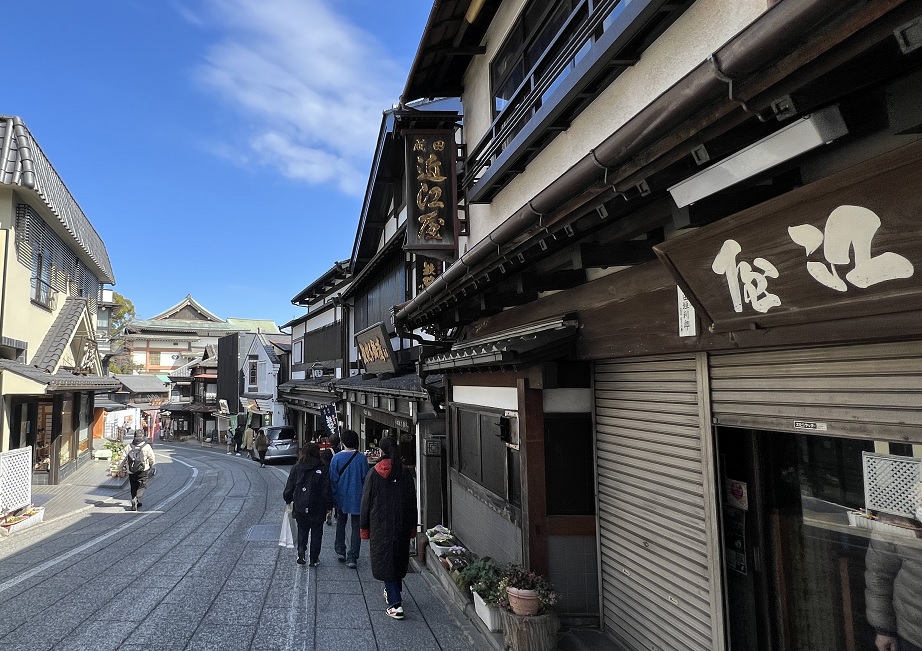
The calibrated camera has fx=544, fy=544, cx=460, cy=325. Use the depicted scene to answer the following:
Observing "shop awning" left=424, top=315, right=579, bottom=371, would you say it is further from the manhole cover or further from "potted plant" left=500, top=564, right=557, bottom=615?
the manhole cover

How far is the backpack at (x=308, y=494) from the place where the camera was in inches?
359

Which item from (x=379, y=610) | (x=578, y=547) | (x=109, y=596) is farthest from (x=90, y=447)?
(x=578, y=547)

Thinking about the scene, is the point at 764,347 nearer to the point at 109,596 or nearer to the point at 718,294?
the point at 718,294

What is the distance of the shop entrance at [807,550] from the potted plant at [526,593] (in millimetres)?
1929

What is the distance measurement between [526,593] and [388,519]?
7.62ft

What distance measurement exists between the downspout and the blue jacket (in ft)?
20.5

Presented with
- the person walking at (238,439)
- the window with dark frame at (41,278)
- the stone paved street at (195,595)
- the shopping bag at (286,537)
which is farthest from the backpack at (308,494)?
the person walking at (238,439)

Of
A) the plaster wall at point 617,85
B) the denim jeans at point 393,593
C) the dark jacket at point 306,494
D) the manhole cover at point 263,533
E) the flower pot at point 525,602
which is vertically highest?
the plaster wall at point 617,85

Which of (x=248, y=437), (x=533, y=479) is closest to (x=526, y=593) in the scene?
(x=533, y=479)

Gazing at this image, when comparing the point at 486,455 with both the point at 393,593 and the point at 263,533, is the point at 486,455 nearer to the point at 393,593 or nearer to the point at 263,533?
the point at 393,593

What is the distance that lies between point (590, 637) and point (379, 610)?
2.94 metres

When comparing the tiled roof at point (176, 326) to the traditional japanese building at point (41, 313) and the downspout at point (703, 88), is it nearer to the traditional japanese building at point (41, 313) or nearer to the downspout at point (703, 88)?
the traditional japanese building at point (41, 313)

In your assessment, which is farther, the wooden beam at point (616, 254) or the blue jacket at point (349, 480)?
the blue jacket at point (349, 480)

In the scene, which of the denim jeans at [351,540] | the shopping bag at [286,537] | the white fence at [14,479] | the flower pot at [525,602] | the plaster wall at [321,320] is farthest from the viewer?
the plaster wall at [321,320]
